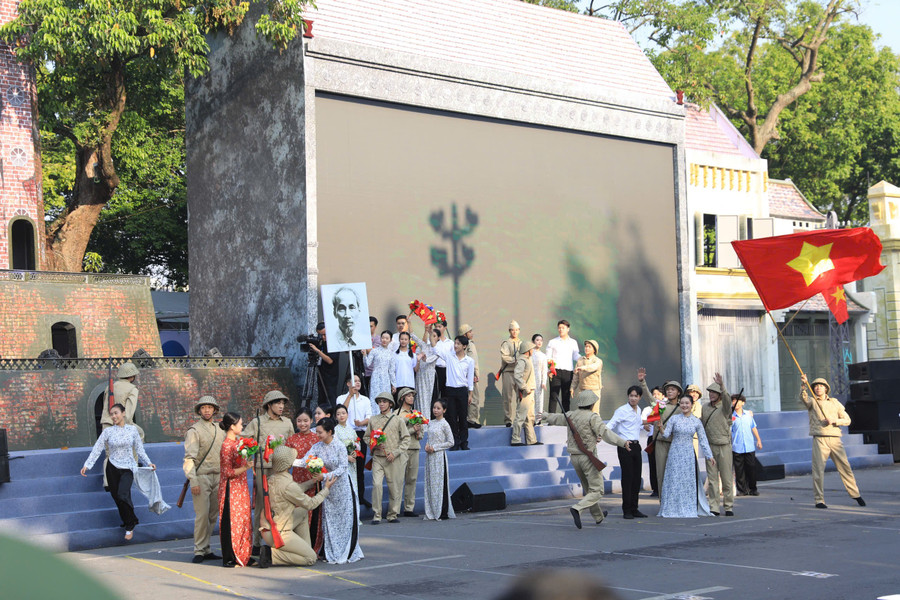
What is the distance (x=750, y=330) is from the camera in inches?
1074

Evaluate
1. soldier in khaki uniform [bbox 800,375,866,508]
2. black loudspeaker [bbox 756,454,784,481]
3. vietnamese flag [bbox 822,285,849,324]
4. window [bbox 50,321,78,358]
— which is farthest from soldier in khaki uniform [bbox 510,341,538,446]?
window [bbox 50,321,78,358]

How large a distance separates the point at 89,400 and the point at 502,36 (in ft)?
38.7

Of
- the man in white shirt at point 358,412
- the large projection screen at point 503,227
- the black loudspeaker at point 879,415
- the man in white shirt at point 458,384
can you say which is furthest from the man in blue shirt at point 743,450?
the black loudspeaker at point 879,415

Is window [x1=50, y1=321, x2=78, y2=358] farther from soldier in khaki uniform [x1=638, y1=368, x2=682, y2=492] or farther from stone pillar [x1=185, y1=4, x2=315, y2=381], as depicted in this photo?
soldier in khaki uniform [x1=638, y1=368, x2=682, y2=492]

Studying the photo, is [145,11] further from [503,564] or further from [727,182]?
[727,182]

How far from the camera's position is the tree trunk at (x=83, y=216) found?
22.1 m

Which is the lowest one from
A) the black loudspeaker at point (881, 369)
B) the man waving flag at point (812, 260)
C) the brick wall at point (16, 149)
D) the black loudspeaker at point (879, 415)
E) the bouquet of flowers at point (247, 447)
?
the black loudspeaker at point (879, 415)

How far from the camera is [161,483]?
1470 cm

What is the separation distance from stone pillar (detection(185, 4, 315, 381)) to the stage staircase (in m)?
3.88

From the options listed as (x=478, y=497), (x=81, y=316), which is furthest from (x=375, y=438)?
(x=81, y=316)

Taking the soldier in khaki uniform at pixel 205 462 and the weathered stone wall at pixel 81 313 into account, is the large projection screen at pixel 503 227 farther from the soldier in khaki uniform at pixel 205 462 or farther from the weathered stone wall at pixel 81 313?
the soldier in khaki uniform at pixel 205 462

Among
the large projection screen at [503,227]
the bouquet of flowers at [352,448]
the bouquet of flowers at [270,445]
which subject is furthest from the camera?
the large projection screen at [503,227]

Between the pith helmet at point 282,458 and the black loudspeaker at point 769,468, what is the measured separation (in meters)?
10.8

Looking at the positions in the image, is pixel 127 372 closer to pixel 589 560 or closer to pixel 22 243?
pixel 589 560
